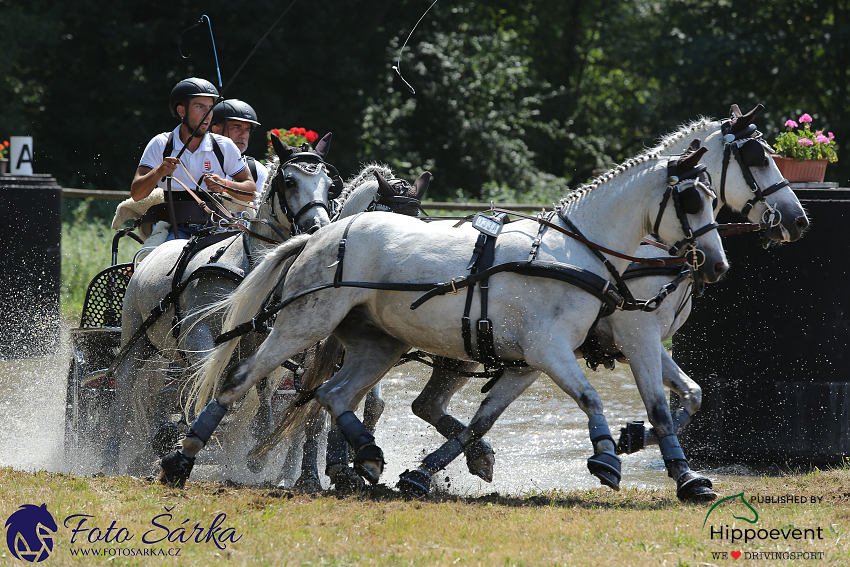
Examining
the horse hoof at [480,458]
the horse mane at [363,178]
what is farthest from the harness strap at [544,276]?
the horse mane at [363,178]

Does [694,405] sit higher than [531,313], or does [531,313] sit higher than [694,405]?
[531,313]

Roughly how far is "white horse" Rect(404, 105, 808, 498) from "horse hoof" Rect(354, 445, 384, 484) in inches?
29.9

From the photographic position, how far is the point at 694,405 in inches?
219

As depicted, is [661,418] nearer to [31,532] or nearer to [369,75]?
[31,532]

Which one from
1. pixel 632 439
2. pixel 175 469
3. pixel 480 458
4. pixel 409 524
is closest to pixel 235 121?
pixel 175 469

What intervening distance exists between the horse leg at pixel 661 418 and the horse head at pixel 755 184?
945mm

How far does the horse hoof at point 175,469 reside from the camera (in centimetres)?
491

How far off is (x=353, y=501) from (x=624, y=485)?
214 centimetres

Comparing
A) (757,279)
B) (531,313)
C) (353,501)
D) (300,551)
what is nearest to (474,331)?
(531,313)

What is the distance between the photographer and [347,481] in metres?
5.26

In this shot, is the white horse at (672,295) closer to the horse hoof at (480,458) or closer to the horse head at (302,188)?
the horse hoof at (480,458)

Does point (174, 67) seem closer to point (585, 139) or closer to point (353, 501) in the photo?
point (585, 139)

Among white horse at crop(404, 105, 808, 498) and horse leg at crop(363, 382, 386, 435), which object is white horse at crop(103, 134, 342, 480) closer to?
horse leg at crop(363, 382, 386, 435)

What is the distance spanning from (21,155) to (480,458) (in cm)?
1088
